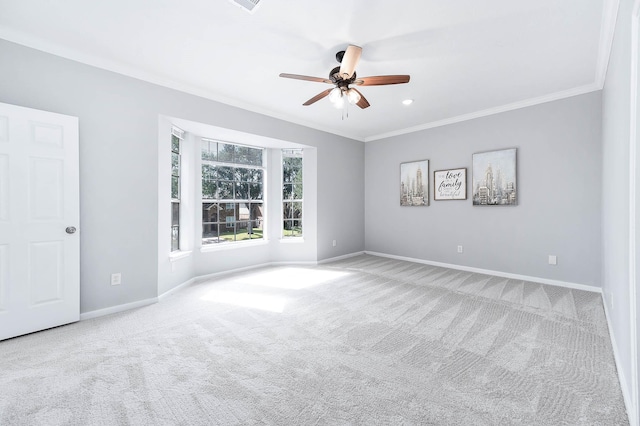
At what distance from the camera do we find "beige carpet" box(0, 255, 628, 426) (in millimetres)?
1513

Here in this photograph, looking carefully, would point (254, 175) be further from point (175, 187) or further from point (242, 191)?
point (175, 187)

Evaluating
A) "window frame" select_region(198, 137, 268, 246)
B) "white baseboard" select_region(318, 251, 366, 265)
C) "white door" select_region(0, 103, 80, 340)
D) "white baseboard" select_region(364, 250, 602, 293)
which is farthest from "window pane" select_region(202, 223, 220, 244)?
"white baseboard" select_region(364, 250, 602, 293)

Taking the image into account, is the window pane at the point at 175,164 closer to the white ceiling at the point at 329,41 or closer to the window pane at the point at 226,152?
the window pane at the point at 226,152

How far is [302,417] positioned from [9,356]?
237cm

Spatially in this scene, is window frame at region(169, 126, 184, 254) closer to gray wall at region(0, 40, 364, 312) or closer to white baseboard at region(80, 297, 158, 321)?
gray wall at region(0, 40, 364, 312)

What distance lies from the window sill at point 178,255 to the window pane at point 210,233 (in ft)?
1.42

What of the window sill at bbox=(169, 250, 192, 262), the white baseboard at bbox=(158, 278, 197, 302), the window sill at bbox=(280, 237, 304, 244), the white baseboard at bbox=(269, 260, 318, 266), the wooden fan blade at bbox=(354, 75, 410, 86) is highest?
the wooden fan blade at bbox=(354, 75, 410, 86)

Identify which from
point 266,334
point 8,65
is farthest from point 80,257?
point 266,334

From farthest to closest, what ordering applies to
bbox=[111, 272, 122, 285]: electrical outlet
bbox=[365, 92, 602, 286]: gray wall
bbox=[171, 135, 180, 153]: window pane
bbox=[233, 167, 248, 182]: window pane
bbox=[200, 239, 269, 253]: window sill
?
1. bbox=[233, 167, 248, 182]: window pane
2. bbox=[200, 239, 269, 253]: window sill
3. bbox=[171, 135, 180, 153]: window pane
4. bbox=[365, 92, 602, 286]: gray wall
5. bbox=[111, 272, 122, 285]: electrical outlet

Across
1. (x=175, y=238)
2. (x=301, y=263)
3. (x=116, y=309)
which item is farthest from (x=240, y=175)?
(x=116, y=309)

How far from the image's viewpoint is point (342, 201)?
225 inches

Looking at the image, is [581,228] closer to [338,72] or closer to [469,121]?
[469,121]

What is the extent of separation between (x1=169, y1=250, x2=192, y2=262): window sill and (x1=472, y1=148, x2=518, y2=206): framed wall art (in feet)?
15.3

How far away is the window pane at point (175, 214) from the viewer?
12.9 feet
